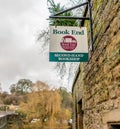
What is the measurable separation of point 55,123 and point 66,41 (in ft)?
65.0

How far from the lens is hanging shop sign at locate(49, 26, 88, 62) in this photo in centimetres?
391

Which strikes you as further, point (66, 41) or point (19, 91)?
point (19, 91)

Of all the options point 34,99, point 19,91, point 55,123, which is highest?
point 19,91

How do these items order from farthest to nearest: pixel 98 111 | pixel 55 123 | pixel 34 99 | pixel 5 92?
pixel 5 92, pixel 34 99, pixel 55 123, pixel 98 111

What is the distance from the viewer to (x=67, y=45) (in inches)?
154

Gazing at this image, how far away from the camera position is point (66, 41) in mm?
3953

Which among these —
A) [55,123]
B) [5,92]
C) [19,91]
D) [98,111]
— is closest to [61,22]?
[98,111]

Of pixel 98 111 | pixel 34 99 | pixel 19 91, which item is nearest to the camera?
pixel 98 111

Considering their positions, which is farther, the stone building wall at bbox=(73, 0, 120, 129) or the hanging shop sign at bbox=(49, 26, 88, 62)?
the hanging shop sign at bbox=(49, 26, 88, 62)

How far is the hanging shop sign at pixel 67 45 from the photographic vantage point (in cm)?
391

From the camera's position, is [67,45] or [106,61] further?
[67,45]

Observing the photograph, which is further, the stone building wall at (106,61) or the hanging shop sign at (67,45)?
the hanging shop sign at (67,45)

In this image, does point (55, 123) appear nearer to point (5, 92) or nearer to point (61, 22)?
point (61, 22)

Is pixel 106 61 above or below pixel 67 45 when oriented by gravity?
below
